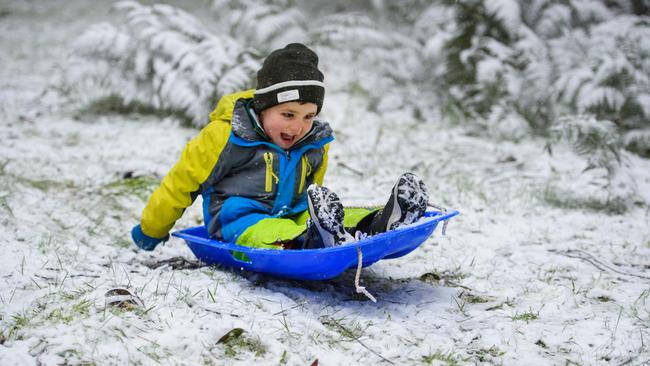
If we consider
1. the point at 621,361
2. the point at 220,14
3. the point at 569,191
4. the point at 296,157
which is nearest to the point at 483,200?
the point at 569,191

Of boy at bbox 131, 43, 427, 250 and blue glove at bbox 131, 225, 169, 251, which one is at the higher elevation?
boy at bbox 131, 43, 427, 250

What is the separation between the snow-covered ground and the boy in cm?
28

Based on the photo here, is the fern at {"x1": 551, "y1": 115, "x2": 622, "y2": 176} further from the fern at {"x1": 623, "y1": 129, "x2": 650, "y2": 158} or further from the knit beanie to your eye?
the knit beanie

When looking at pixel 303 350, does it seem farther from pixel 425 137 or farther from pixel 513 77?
pixel 513 77

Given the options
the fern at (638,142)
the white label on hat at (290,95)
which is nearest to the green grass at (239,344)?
the white label on hat at (290,95)

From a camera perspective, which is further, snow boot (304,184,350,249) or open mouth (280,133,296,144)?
open mouth (280,133,296,144)

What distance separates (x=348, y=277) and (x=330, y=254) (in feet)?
2.21

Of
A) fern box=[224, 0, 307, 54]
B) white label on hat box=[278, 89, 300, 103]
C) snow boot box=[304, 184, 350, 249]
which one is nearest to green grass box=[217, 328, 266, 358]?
snow boot box=[304, 184, 350, 249]

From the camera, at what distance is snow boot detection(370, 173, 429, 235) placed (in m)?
2.48

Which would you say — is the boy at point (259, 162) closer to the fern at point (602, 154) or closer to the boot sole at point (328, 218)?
the boot sole at point (328, 218)

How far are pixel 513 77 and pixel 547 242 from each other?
115 inches

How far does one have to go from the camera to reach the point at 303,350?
208 centimetres

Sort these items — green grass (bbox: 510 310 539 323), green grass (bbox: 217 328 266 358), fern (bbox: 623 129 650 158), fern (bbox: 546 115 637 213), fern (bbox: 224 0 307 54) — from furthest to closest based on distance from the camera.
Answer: fern (bbox: 224 0 307 54), fern (bbox: 623 129 650 158), fern (bbox: 546 115 637 213), green grass (bbox: 510 310 539 323), green grass (bbox: 217 328 266 358)

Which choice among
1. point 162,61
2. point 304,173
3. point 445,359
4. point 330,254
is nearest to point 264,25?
point 162,61
